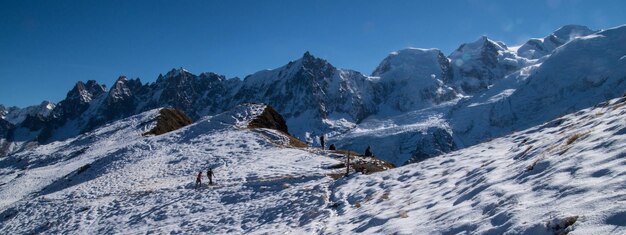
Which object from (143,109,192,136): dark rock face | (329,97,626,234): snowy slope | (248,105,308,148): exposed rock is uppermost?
(143,109,192,136): dark rock face

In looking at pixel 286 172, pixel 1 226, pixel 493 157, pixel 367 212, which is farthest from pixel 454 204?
pixel 1 226

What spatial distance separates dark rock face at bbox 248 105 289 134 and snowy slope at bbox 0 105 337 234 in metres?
1.28

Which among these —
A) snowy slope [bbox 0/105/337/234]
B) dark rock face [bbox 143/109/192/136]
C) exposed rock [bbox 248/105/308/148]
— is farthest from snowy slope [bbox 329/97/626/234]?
dark rock face [bbox 143/109/192/136]

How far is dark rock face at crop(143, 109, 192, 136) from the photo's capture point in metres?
60.0

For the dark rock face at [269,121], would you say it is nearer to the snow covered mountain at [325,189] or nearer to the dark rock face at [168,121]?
the snow covered mountain at [325,189]

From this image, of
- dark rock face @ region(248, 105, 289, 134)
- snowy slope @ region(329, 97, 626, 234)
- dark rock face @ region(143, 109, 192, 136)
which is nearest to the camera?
snowy slope @ region(329, 97, 626, 234)

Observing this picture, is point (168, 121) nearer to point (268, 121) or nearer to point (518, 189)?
point (268, 121)

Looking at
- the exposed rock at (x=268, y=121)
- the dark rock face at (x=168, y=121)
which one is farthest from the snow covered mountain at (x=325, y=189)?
the dark rock face at (x=168, y=121)

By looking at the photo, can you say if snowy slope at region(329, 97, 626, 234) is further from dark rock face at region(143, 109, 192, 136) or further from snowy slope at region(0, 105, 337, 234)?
dark rock face at region(143, 109, 192, 136)

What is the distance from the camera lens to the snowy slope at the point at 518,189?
8180mm

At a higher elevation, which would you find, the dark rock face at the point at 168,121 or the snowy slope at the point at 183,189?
the dark rock face at the point at 168,121

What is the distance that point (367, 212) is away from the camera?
14859 millimetres

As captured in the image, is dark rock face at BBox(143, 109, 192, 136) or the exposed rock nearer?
the exposed rock

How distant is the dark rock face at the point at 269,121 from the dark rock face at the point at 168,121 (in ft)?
44.6
